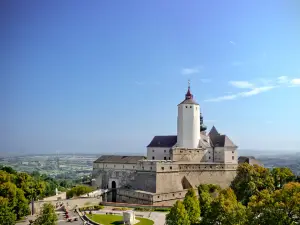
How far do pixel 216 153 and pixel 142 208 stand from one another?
16383mm

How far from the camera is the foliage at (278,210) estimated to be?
66.0 ft

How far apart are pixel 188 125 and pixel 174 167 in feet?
26.5

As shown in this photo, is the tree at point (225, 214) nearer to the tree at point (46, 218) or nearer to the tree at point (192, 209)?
the tree at point (192, 209)

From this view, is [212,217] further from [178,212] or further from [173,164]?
[173,164]

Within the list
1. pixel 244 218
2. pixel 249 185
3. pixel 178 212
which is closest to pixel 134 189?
pixel 249 185

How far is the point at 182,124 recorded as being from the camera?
162 ft

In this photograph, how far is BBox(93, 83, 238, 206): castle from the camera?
1672 inches

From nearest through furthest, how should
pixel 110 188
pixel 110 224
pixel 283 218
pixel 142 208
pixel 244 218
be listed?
pixel 283 218, pixel 244 218, pixel 110 224, pixel 142 208, pixel 110 188

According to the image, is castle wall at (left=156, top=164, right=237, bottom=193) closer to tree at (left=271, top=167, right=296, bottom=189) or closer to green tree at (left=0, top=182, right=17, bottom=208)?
tree at (left=271, top=167, right=296, bottom=189)

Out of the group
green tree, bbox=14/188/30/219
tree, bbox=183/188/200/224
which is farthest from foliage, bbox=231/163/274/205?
green tree, bbox=14/188/30/219

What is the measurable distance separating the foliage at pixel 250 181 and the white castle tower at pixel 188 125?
27.8 ft

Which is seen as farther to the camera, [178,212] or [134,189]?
[134,189]

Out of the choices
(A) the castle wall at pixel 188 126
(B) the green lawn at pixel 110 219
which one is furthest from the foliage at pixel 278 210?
(A) the castle wall at pixel 188 126

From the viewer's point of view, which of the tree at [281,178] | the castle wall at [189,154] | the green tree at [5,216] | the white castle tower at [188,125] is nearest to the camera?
the green tree at [5,216]
